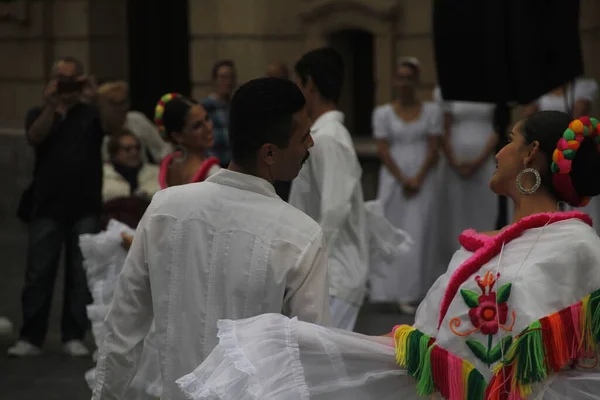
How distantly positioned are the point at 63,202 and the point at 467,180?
348 cm

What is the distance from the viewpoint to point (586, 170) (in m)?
4.20

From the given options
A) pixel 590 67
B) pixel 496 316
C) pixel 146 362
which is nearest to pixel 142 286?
pixel 496 316

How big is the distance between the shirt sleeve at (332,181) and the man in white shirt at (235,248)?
261 cm

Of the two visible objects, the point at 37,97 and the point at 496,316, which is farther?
the point at 37,97

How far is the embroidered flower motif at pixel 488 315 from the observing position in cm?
409

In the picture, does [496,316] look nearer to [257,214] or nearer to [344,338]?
[344,338]

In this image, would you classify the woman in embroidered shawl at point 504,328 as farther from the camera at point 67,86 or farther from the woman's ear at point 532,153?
the camera at point 67,86

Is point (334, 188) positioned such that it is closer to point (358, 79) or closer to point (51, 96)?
point (51, 96)

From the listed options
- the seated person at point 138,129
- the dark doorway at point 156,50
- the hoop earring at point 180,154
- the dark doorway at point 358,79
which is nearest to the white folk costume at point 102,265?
the hoop earring at point 180,154

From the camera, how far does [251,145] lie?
4.20 metres

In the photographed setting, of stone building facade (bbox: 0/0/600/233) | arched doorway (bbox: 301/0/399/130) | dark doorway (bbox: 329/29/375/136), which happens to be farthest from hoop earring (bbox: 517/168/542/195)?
dark doorway (bbox: 329/29/375/136)

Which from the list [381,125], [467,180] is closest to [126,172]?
[381,125]

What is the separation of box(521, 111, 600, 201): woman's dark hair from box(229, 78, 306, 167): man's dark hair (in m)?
0.70

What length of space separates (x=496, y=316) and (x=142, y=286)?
1.06 m
